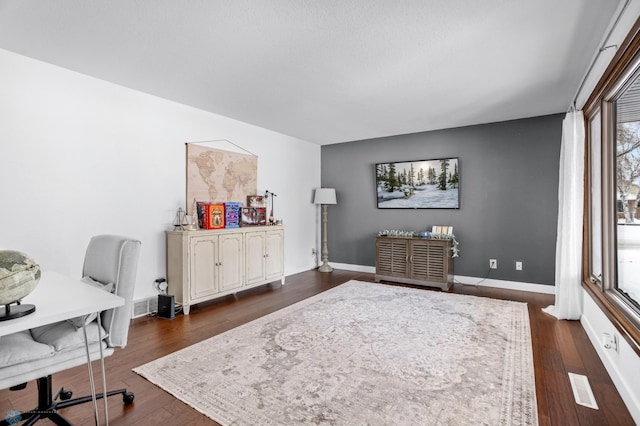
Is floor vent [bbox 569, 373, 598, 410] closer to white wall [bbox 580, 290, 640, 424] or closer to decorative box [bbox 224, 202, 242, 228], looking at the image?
white wall [bbox 580, 290, 640, 424]

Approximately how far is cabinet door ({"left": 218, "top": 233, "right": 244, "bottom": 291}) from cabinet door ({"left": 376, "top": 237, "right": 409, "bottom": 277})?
214 cm

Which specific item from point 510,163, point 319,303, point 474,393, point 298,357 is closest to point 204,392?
point 298,357

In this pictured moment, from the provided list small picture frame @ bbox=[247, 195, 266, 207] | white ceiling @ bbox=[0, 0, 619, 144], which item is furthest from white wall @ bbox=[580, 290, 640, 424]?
small picture frame @ bbox=[247, 195, 266, 207]

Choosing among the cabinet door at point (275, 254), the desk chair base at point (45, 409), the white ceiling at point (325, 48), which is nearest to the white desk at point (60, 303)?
the desk chair base at point (45, 409)

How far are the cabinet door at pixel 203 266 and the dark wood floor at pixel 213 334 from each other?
225 millimetres

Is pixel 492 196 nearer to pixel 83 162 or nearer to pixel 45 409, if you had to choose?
pixel 83 162

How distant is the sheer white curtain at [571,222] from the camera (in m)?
3.28

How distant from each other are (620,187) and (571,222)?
1.16m

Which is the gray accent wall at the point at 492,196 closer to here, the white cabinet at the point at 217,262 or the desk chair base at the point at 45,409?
the white cabinet at the point at 217,262

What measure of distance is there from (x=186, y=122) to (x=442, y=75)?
2888 mm

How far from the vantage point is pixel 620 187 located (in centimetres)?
234

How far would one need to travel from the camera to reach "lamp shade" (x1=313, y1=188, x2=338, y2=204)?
19.0ft

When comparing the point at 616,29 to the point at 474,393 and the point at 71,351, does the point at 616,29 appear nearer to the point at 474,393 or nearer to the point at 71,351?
the point at 474,393

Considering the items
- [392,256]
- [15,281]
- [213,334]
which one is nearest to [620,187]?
[392,256]
